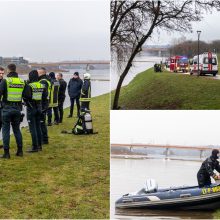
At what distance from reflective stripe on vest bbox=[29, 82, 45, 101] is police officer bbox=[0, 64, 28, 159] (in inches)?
7.2

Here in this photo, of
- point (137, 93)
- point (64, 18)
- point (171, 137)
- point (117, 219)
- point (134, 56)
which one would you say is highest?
point (64, 18)

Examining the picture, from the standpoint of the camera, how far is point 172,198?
3803mm

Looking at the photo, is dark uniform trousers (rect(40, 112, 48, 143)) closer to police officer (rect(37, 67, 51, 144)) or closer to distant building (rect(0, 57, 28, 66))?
police officer (rect(37, 67, 51, 144))

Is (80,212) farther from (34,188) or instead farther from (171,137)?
(171,137)

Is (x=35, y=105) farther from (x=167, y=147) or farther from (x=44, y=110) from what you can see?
(x=167, y=147)

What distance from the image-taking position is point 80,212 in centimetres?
365

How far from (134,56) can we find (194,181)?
3.30 ft

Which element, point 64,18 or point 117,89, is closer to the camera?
point 117,89

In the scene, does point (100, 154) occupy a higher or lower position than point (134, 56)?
lower

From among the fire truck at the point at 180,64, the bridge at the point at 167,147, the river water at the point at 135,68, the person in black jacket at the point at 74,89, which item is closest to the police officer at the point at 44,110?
the person in black jacket at the point at 74,89

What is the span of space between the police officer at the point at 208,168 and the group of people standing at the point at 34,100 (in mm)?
1324

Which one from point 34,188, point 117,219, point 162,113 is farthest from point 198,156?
point 34,188

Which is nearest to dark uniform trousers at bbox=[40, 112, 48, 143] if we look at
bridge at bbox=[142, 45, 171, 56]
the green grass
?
the green grass

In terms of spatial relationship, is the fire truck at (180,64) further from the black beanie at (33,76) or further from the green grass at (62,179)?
Answer: the black beanie at (33,76)
